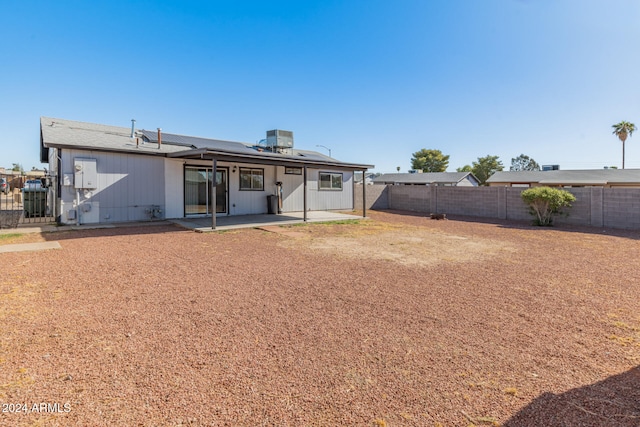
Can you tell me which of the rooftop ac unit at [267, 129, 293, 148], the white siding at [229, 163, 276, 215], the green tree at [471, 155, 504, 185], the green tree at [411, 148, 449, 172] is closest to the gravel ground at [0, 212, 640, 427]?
the white siding at [229, 163, 276, 215]

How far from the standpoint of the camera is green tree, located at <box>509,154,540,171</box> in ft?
217

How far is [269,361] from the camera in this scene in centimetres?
259

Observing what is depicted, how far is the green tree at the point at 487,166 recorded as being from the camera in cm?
4962

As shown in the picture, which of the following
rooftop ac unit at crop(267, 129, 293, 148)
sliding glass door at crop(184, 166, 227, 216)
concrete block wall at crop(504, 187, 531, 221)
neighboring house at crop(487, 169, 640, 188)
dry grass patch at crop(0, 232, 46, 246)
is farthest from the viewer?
neighboring house at crop(487, 169, 640, 188)

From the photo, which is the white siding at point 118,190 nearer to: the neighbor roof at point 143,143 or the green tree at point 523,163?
the neighbor roof at point 143,143

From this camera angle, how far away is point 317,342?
2914mm

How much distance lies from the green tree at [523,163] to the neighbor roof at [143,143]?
219 ft

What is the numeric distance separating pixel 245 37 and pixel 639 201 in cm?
1636

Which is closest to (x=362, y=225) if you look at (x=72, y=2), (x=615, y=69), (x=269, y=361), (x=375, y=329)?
(x=375, y=329)

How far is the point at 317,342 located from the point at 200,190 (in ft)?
36.1

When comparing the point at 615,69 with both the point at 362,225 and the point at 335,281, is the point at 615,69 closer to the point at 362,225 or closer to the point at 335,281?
the point at 362,225

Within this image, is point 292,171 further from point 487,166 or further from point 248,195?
point 487,166

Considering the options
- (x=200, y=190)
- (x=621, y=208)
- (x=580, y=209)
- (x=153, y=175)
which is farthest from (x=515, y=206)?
(x=153, y=175)

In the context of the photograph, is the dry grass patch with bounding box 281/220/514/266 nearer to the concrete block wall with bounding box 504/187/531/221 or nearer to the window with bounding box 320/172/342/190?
the concrete block wall with bounding box 504/187/531/221
